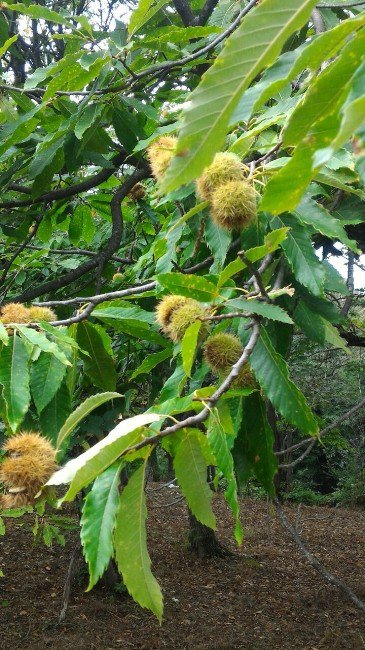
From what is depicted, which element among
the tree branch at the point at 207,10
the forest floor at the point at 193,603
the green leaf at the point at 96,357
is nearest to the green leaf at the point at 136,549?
the green leaf at the point at 96,357

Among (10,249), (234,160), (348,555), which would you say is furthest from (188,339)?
(348,555)

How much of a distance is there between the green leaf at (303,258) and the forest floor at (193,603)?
3.24m

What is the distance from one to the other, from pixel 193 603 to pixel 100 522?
208 inches

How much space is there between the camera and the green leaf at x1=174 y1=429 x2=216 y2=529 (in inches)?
38.3

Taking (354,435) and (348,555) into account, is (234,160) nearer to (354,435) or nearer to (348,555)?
(348,555)

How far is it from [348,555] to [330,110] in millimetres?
7901

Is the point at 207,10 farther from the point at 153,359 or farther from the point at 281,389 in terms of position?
the point at 281,389

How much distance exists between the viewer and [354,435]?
11250mm

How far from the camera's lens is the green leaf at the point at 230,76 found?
0.41 meters

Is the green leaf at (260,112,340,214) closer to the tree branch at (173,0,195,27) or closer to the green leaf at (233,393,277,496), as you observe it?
the green leaf at (233,393,277,496)

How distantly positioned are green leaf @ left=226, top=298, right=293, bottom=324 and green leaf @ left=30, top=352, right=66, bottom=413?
0.47 meters

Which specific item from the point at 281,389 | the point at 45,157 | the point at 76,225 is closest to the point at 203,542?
the point at 76,225

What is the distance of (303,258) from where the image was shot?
4.24 ft

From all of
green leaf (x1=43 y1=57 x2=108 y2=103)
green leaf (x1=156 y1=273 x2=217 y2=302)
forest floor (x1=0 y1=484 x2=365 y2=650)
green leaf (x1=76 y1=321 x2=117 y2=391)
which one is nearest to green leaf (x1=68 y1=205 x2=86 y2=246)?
green leaf (x1=43 y1=57 x2=108 y2=103)
